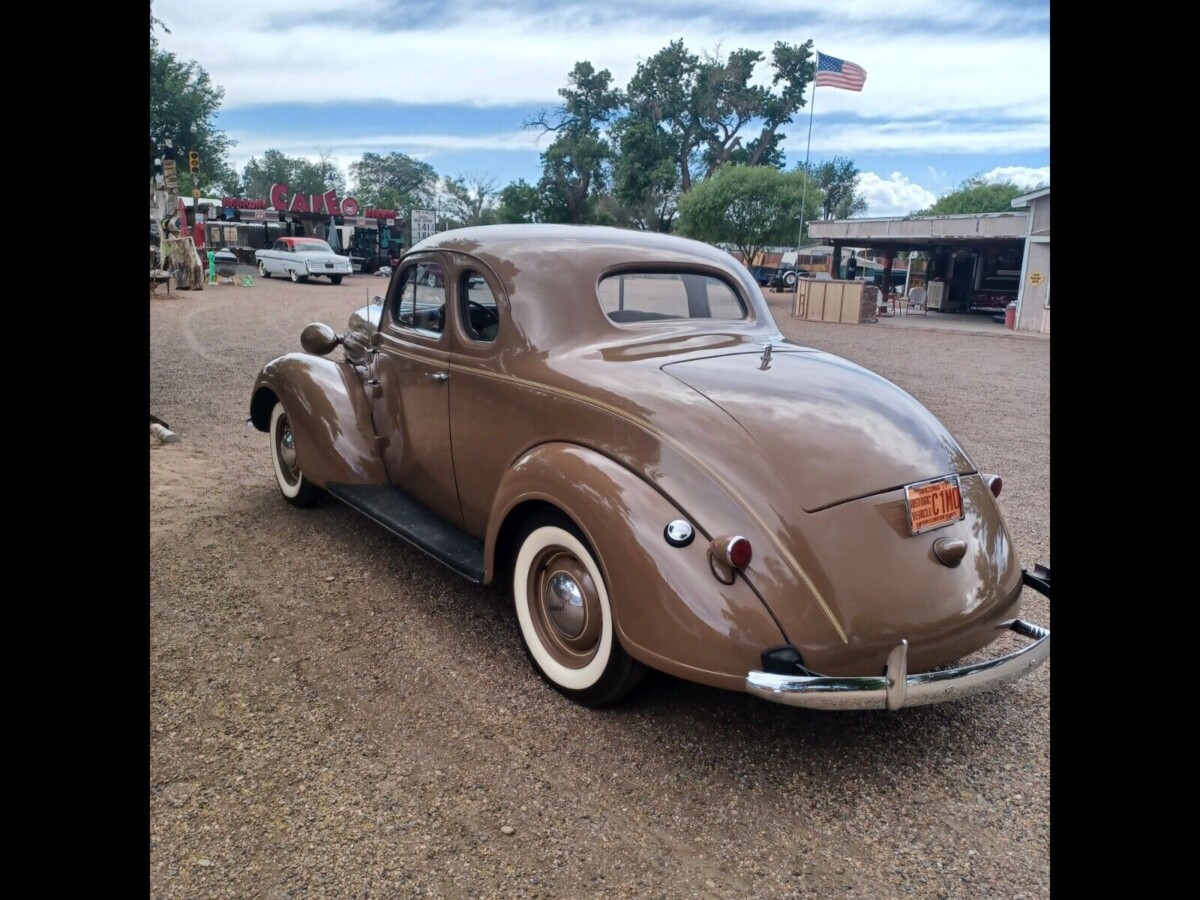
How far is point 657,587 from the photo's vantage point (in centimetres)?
266

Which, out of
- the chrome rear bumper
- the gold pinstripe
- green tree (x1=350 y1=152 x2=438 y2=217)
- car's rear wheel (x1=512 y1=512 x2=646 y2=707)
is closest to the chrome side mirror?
the gold pinstripe

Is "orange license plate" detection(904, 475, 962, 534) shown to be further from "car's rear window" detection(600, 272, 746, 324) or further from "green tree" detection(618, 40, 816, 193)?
"green tree" detection(618, 40, 816, 193)

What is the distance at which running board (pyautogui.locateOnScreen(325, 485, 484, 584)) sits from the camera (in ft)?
12.0

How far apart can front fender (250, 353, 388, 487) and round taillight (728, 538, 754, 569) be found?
2.58 m

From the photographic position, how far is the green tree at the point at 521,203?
173 feet

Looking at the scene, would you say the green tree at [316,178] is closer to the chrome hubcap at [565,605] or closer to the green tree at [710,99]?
the green tree at [710,99]

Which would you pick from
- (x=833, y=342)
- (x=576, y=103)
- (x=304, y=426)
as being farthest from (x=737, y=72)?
(x=304, y=426)

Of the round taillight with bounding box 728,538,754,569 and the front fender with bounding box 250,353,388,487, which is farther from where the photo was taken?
the front fender with bounding box 250,353,388,487

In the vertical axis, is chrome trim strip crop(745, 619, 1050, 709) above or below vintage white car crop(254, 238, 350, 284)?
below

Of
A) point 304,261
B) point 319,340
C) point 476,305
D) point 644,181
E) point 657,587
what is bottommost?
point 657,587

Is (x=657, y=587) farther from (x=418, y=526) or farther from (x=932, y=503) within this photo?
(x=418, y=526)

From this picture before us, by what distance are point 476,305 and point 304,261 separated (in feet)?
93.5

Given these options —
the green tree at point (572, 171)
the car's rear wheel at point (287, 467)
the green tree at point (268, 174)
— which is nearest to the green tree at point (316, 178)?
the green tree at point (268, 174)

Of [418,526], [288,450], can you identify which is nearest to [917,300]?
[288,450]
